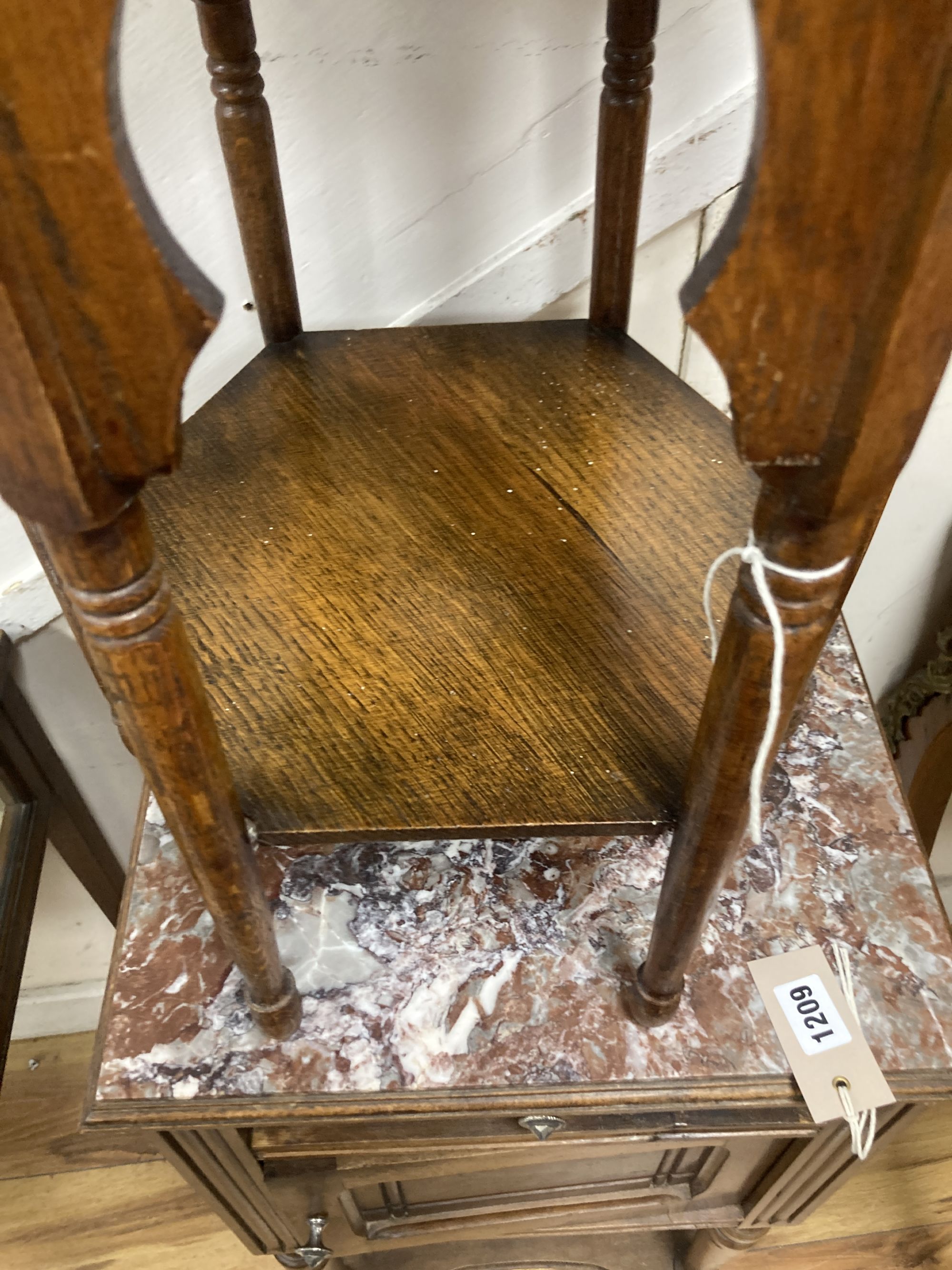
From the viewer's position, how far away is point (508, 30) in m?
0.74

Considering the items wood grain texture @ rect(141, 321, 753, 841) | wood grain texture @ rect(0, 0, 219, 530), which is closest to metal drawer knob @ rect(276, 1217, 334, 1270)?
wood grain texture @ rect(141, 321, 753, 841)

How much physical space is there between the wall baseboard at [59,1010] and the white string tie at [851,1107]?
1.07m

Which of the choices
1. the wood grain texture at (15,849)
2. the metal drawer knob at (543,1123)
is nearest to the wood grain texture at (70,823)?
the wood grain texture at (15,849)

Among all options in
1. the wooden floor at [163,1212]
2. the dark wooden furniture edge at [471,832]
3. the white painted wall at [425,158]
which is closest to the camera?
the dark wooden furniture edge at [471,832]

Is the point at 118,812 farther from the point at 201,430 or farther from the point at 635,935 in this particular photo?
the point at 635,935

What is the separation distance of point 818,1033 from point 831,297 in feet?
1.81

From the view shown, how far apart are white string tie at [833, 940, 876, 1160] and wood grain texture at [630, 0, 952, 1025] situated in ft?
1.35

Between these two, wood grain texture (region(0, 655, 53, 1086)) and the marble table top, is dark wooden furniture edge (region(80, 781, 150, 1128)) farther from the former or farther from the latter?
wood grain texture (region(0, 655, 53, 1086))

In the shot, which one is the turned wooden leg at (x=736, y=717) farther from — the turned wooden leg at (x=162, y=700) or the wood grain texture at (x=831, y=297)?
the turned wooden leg at (x=162, y=700)

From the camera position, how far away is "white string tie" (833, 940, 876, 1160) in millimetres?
609

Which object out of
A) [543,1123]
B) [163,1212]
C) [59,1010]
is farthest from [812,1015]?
[59,1010]

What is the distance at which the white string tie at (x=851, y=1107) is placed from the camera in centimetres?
61

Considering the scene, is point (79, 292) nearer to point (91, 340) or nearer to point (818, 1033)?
point (91, 340)

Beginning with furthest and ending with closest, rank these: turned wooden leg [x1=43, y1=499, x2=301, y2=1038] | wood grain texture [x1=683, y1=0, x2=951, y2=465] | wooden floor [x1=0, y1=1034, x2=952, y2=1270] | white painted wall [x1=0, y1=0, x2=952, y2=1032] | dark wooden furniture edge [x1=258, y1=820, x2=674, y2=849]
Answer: wooden floor [x1=0, y1=1034, x2=952, y2=1270], white painted wall [x1=0, y1=0, x2=952, y2=1032], dark wooden furniture edge [x1=258, y1=820, x2=674, y2=849], turned wooden leg [x1=43, y1=499, x2=301, y2=1038], wood grain texture [x1=683, y1=0, x2=951, y2=465]
